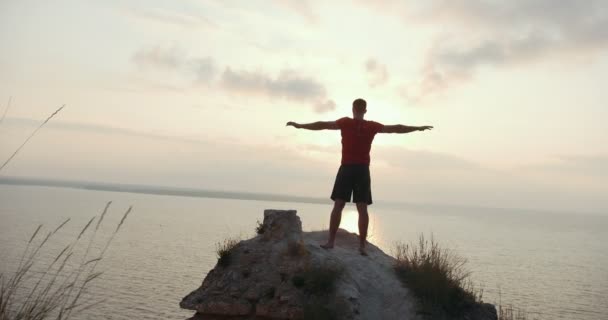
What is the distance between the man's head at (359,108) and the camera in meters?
11.5

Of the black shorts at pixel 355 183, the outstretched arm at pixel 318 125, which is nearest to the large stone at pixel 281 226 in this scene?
the black shorts at pixel 355 183

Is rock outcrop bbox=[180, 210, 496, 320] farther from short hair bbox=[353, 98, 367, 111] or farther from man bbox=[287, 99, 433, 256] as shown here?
short hair bbox=[353, 98, 367, 111]

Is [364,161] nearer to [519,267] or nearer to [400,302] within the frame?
[400,302]

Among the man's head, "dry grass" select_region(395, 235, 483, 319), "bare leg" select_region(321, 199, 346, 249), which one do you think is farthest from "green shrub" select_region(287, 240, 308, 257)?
the man's head

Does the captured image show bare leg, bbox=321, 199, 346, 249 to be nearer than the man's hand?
No

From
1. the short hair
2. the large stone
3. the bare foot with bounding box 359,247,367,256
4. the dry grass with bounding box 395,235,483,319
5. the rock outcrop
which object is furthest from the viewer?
the bare foot with bounding box 359,247,367,256

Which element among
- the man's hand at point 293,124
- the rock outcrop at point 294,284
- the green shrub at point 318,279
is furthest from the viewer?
the man's hand at point 293,124

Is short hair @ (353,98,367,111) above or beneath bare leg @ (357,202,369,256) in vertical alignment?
above

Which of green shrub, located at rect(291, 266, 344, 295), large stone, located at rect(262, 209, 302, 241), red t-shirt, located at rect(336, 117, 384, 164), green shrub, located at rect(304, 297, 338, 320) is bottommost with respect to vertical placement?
green shrub, located at rect(304, 297, 338, 320)

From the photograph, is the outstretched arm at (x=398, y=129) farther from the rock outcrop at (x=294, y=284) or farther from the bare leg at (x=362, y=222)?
the rock outcrop at (x=294, y=284)

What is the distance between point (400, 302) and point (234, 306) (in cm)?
346

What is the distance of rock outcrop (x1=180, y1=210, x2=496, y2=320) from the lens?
404 inches

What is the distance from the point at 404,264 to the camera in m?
12.5

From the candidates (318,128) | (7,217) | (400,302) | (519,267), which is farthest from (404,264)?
(7,217)
